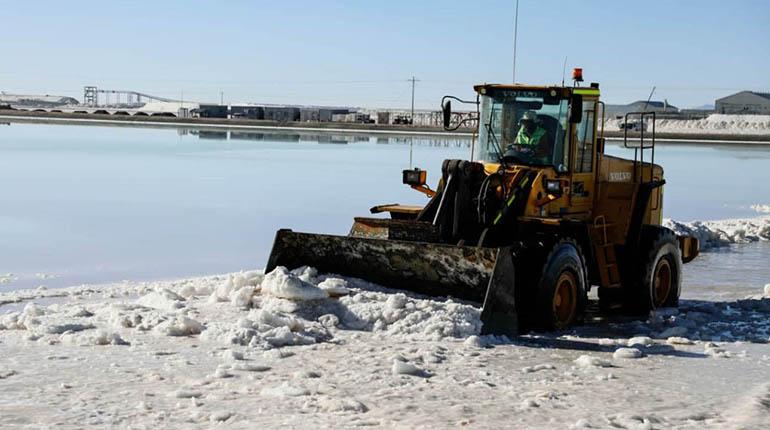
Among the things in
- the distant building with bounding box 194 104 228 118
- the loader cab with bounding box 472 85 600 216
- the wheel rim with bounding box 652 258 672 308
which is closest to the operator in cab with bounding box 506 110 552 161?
the loader cab with bounding box 472 85 600 216

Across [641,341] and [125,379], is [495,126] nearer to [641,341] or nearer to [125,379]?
[641,341]

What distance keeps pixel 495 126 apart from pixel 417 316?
7.99 ft

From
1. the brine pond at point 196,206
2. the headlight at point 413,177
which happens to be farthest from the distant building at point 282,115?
the headlight at point 413,177

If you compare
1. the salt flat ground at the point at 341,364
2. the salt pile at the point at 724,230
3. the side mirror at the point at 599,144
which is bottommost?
the salt pile at the point at 724,230

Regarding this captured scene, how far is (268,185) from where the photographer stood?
82.0 ft

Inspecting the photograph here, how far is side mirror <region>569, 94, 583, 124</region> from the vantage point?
10172 mm

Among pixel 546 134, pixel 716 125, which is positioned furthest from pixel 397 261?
pixel 716 125

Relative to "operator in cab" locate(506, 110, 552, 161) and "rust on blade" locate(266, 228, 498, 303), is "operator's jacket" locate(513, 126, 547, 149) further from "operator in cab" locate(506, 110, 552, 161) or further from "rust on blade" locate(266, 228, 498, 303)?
"rust on blade" locate(266, 228, 498, 303)

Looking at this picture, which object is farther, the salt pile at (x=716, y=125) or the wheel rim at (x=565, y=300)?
the salt pile at (x=716, y=125)

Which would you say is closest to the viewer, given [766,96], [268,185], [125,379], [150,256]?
[125,379]

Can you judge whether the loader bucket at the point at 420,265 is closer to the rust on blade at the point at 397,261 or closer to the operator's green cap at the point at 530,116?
the rust on blade at the point at 397,261

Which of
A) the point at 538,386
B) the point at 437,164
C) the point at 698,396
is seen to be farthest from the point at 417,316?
the point at 437,164

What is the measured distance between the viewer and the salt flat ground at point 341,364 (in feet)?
22.7

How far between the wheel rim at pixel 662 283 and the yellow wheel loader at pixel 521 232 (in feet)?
0.49
